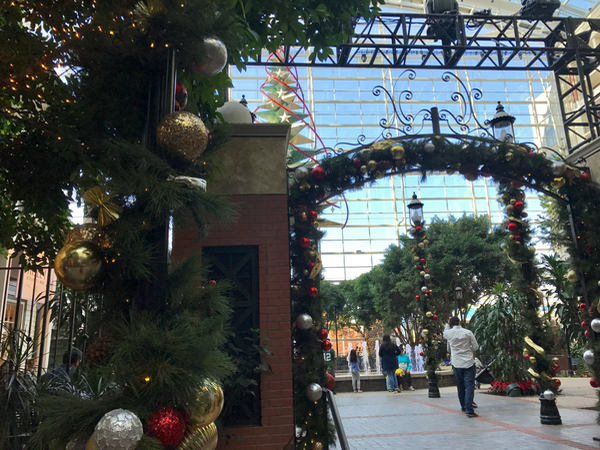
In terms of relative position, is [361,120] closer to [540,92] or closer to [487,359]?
[540,92]

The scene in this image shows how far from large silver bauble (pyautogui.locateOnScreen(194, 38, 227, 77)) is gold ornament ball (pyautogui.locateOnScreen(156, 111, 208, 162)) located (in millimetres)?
353

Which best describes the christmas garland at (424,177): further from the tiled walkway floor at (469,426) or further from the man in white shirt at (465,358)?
the man in white shirt at (465,358)

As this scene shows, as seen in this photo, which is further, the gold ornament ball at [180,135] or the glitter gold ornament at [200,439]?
the gold ornament ball at [180,135]

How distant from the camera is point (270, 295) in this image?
5211 mm

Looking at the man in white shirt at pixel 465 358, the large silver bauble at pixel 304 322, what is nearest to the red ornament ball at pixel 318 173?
the large silver bauble at pixel 304 322

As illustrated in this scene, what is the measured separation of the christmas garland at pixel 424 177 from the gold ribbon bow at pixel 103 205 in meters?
3.98

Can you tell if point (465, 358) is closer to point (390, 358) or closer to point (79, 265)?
point (390, 358)

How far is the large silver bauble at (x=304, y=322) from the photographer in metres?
5.71

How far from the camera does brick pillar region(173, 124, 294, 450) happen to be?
4898 mm

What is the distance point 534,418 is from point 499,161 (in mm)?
4411

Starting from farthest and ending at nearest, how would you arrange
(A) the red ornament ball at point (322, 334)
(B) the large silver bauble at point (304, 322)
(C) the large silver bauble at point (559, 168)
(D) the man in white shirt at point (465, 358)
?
(D) the man in white shirt at point (465, 358)
(C) the large silver bauble at point (559, 168)
(A) the red ornament ball at point (322, 334)
(B) the large silver bauble at point (304, 322)

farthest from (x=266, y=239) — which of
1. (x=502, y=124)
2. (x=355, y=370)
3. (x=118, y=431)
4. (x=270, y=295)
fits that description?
(x=355, y=370)

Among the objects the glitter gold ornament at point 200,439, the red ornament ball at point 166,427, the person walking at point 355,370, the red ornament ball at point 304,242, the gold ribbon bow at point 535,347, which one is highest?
the red ornament ball at point 304,242

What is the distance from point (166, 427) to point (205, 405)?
200mm
